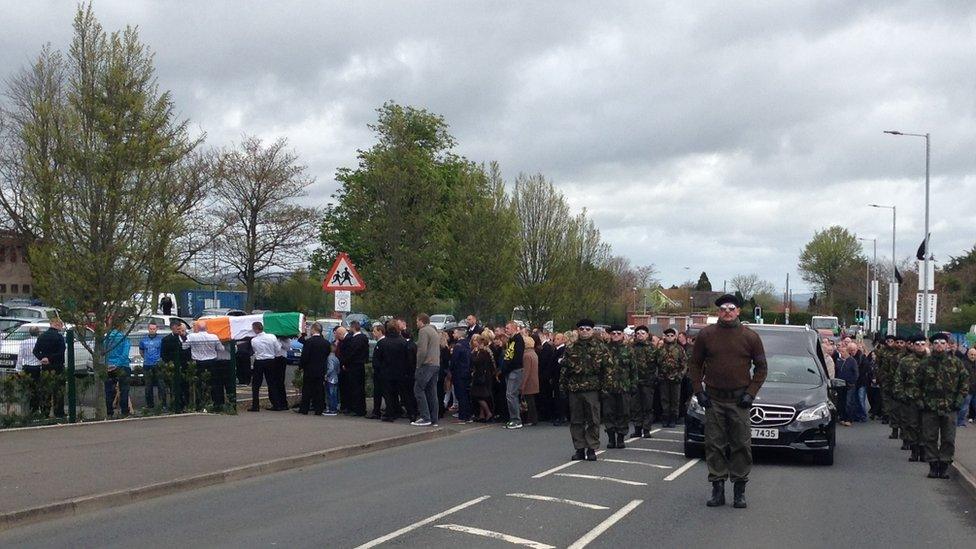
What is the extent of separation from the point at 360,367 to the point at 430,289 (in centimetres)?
723

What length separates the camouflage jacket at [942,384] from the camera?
14.3 metres

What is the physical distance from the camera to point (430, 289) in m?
28.3

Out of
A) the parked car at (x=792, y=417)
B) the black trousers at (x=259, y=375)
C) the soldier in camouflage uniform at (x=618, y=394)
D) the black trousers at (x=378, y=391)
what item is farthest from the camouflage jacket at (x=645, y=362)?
the black trousers at (x=259, y=375)

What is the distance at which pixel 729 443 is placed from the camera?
1094 cm

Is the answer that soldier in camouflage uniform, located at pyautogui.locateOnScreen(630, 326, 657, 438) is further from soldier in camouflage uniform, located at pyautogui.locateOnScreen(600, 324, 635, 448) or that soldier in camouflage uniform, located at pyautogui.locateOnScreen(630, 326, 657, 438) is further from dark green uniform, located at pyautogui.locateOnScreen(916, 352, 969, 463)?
dark green uniform, located at pyautogui.locateOnScreen(916, 352, 969, 463)

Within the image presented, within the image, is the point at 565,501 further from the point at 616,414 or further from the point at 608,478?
the point at 616,414

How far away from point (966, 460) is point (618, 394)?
5015mm

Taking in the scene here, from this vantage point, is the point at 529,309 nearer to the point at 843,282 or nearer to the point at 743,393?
the point at 743,393

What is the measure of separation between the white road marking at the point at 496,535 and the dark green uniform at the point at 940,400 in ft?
24.6

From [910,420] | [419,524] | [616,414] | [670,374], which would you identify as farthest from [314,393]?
[419,524]

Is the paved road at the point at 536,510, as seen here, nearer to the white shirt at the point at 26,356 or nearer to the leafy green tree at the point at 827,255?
the white shirt at the point at 26,356

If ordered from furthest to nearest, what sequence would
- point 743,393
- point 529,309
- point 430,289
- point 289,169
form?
1. point 289,169
2. point 529,309
3. point 430,289
4. point 743,393

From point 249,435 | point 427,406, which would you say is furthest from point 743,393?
point 427,406

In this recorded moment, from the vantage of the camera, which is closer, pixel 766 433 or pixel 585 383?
pixel 585 383
